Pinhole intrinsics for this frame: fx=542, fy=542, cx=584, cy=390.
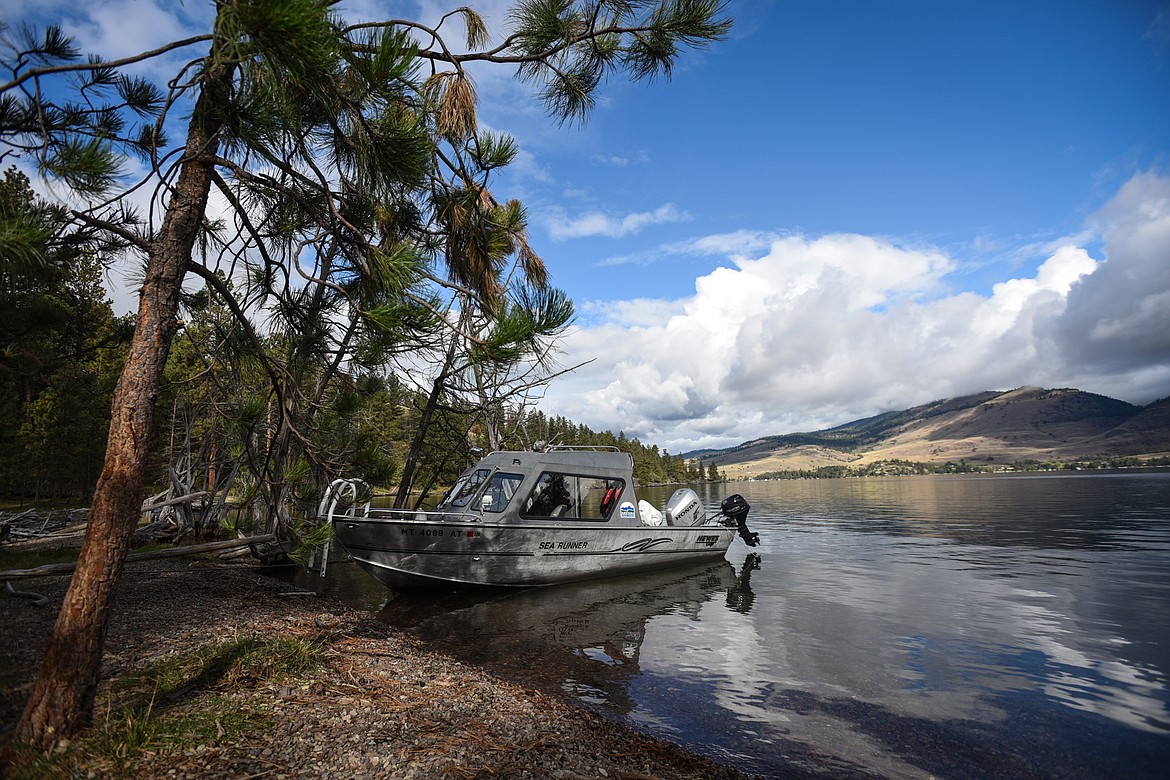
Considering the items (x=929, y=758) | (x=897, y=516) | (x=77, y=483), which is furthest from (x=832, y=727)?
(x=77, y=483)

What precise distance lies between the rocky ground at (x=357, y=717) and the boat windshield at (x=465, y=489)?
529cm

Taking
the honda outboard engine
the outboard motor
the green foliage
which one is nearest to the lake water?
the outboard motor

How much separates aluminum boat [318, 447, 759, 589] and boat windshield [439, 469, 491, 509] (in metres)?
0.03

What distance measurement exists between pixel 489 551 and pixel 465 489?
79.8 inches

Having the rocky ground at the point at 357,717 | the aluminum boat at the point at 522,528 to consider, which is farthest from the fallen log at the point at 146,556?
the aluminum boat at the point at 522,528

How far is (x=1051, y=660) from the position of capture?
771cm

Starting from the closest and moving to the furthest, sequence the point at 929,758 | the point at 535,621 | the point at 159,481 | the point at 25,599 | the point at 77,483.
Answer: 1. the point at 929,758
2. the point at 25,599
3. the point at 535,621
4. the point at 77,483
5. the point at 159,481

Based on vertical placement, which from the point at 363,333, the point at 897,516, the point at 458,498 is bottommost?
the point at 897,516

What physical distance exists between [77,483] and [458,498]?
3695cm

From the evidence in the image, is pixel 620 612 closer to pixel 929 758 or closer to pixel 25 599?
pixel 929 758

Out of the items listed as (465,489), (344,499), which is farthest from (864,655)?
(344,499)

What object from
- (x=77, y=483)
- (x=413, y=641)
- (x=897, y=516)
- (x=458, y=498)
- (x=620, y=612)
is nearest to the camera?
(x=413, y=641)

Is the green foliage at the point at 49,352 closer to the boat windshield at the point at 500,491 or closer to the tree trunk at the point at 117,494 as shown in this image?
the tree trunk at the point at 117,494

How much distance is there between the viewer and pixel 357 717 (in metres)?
4.29
